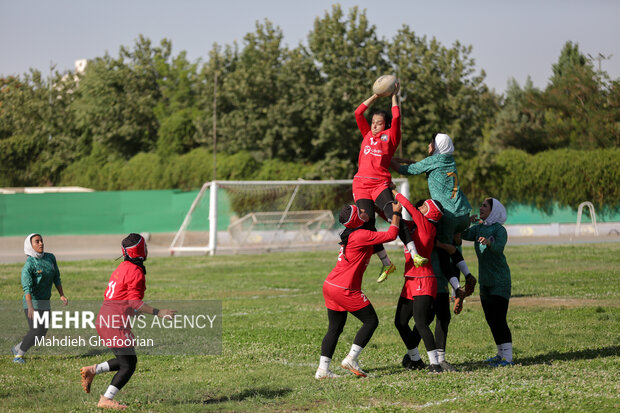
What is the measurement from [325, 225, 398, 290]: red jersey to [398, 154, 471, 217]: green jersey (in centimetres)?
99

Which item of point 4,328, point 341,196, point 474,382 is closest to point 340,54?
point 341,196

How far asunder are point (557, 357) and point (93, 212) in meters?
36.8

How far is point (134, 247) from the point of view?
7156 mm

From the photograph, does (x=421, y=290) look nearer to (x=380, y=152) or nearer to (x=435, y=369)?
(x=435, y=369)

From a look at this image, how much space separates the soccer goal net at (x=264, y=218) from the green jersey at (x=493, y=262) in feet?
77.3

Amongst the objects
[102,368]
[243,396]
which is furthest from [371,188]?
[102,368]

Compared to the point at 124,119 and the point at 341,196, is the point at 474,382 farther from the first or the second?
the point at 124,119

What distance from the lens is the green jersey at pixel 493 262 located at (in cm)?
854

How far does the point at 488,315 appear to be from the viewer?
872cm

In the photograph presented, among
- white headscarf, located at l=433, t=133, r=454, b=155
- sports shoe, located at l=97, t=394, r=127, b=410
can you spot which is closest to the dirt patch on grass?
white headscarf, located at l=433, t=133, r=454, b=155

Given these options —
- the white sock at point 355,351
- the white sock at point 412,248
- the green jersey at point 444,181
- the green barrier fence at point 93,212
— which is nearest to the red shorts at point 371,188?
the green jersey at point 444,181

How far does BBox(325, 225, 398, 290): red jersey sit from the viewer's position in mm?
7906

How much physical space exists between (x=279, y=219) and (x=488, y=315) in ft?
83.9

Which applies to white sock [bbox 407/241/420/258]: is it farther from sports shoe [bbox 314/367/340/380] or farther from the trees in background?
the trees in background
